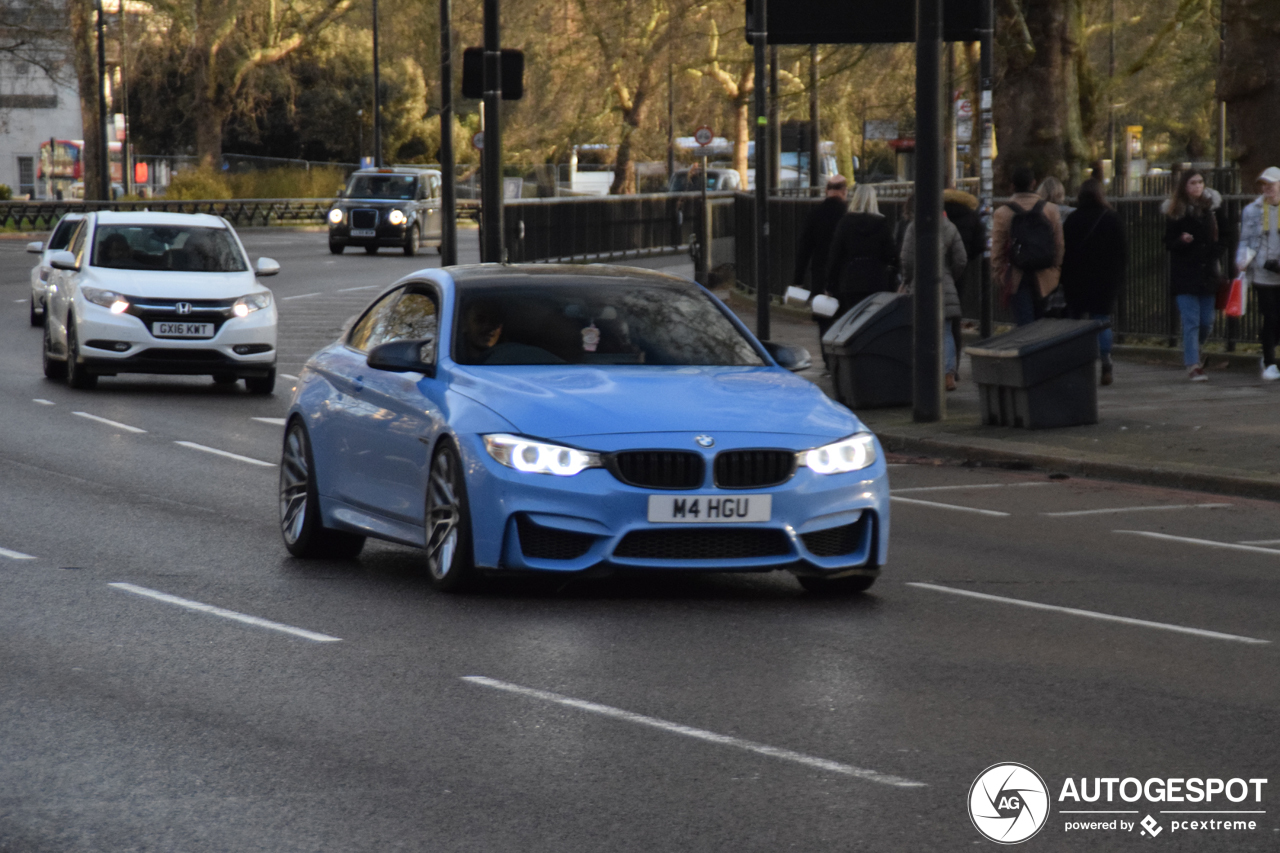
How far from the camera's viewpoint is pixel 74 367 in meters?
20.0

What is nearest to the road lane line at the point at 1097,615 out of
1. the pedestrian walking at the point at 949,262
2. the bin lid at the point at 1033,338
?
the bin lid at the point at 1033,338

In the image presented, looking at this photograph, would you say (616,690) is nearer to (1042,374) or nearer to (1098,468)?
(1098,468)

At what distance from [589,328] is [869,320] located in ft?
25.2

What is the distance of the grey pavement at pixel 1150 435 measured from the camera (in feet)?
44.2

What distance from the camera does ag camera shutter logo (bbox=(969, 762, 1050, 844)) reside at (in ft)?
17.8

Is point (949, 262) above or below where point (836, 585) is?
above

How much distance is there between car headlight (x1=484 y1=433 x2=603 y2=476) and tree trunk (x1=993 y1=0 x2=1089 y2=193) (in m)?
18.7

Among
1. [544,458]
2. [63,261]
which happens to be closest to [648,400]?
[544,458]

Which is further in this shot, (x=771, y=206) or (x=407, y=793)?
(x=771, y=206)

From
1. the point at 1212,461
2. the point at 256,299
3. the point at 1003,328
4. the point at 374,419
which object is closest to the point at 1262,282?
the point at 1212,461

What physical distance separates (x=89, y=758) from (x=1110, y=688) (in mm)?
3304

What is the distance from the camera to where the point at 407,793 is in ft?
19.0

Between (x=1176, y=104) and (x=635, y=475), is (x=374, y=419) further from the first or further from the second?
(x=1176, y=104)

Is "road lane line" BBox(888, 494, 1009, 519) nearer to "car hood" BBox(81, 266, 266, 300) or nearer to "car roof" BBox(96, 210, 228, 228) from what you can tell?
"car hood" BBox(81, 266, 266, 300)
